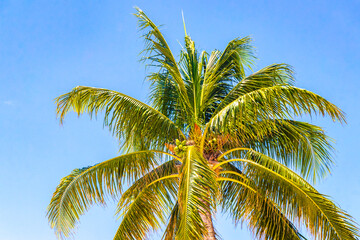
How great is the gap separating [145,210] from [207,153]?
1727mm

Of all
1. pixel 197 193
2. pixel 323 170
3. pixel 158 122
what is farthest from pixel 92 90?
pixel 323 170

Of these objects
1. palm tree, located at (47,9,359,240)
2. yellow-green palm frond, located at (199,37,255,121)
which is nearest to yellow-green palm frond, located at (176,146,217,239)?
palm tree, located at (47,9,359,240)

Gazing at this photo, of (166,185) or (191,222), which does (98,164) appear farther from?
(191,222)

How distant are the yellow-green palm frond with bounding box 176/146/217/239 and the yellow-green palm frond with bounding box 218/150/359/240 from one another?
122cm

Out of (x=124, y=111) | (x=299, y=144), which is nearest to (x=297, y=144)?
(x=299, y=144)

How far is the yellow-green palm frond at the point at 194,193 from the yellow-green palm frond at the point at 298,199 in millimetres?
1218

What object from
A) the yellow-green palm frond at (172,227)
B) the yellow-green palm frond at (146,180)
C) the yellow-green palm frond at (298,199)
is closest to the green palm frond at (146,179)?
the yellow-green palm frond at (146,180)

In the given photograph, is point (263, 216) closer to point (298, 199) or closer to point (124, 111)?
point (298, 199)

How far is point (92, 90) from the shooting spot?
8.98 meters

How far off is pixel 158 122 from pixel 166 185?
1402mm

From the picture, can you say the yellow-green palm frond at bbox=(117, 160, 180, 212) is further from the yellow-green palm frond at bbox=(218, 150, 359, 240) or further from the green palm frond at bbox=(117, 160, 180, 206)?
the yellow-green palm frond at bbox=(218, 150, 359, 240)

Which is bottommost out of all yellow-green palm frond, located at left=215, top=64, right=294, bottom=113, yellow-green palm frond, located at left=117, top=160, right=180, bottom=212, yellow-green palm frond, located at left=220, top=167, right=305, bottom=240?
yellow-green palm frond, located at left=220, top=167, right=305, bottom=240

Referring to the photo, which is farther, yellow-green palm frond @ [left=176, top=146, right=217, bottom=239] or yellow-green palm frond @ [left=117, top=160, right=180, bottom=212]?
yellow-green palm frond @ [left=117, top=160, right=180, bottom=212]

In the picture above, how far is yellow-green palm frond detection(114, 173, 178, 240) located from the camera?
8922mm
